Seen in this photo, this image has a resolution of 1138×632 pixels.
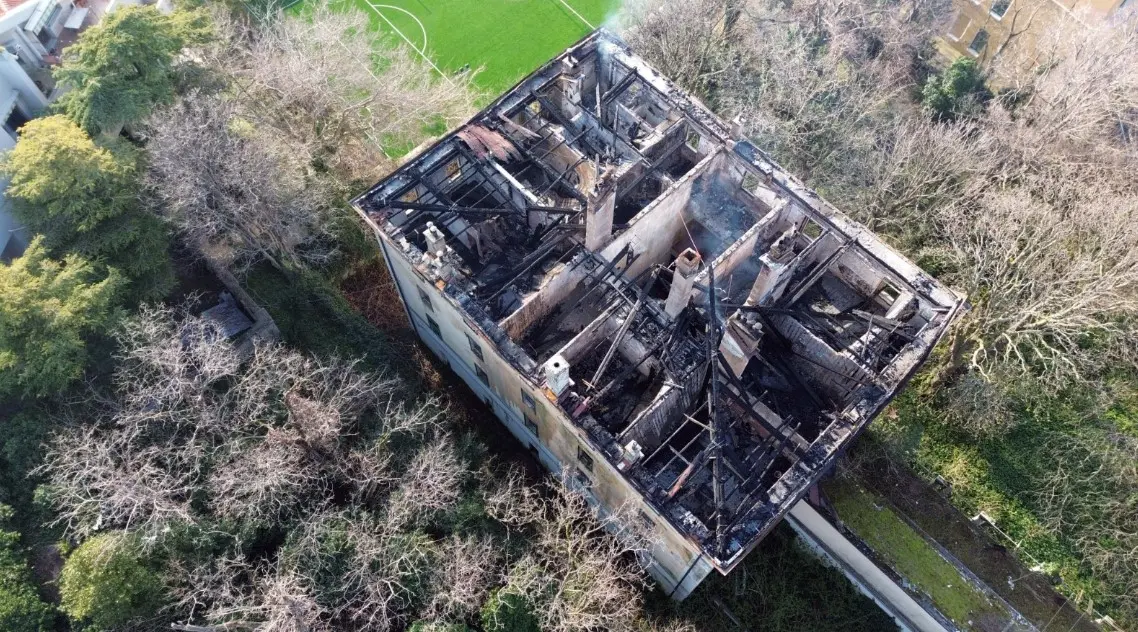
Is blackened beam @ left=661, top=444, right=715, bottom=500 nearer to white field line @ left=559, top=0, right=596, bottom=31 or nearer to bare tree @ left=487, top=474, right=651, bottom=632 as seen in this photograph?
bare tree @ left=487, top=474, right=651, bottom=632

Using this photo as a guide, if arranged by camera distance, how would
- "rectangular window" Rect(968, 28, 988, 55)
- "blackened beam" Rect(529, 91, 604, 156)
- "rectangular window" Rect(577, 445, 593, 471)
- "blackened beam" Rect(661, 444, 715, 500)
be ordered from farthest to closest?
"rectangular window" Rect(968, 28, 988, 55) → "blackened beam" Rect(529, 91, 604, 156) → "rectangular window" Rect(577, 445, 593, 471) → "blackened beam" Rect(661, 444, 715, 500)

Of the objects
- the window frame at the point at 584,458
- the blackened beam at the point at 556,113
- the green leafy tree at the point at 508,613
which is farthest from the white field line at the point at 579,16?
the green leafy tree at the point at 508,613

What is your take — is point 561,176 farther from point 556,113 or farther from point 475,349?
point 475,349

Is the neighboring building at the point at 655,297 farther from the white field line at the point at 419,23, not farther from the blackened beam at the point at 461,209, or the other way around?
the white field line at the point at 419,23

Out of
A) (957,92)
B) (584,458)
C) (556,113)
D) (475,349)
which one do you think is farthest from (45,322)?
(957,92)

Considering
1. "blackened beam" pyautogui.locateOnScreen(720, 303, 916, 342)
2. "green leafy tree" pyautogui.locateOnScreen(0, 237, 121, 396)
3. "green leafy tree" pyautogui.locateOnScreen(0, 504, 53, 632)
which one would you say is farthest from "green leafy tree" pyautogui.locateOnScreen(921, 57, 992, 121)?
"green leafy tree" pyautogui.locateOnScreen(0, 504, 53, 632)

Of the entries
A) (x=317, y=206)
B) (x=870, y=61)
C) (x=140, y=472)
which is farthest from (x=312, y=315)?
(x=870, y=61)

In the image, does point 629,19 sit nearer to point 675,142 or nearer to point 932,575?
point 675,142
